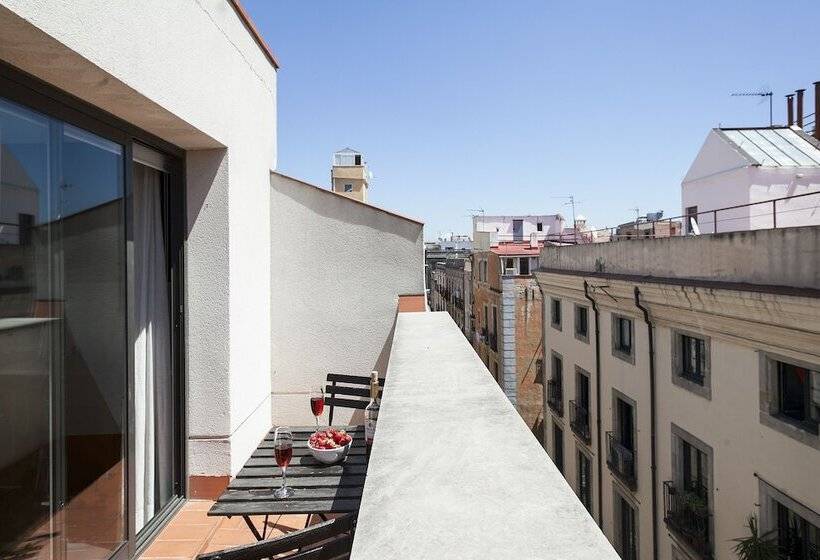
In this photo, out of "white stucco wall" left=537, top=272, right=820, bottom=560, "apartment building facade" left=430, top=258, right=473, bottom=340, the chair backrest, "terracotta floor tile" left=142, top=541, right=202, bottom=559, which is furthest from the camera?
"apartment building facade" left=430, top=258, right=473, bottom=340

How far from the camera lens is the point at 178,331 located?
11.9 feet

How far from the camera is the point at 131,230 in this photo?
2916 millimetres

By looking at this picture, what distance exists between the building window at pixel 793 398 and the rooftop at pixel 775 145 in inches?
447

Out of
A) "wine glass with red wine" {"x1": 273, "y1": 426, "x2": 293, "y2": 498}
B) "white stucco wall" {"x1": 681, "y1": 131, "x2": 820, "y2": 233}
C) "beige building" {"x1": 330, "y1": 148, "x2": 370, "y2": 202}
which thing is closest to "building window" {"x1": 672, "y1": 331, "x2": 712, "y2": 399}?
"white stucco wall" {"x1": 681, "y1": 131, "x2": 820, "y2": 233}

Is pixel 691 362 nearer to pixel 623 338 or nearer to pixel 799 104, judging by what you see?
pixel 623 338

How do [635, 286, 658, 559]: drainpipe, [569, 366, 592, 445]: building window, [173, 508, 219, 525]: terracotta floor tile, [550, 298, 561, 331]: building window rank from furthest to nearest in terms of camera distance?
1. [550, 298, 561, 331]: building window
2. [569, 366, 592, 445]: building window
3. [635, 286, 658, 559]: drainpipe
4. [173, 508, 219, 525]: terracotta floor tile

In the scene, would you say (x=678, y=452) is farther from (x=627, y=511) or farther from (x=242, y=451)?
(x=242, y=451)

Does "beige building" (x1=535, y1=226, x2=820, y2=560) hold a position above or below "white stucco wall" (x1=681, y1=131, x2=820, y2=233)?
below

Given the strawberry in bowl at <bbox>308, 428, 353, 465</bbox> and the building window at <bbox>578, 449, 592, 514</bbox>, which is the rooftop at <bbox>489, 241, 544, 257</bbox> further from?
the strawberry in bowl at <bbox>308, 428, 353, 465</bbox>

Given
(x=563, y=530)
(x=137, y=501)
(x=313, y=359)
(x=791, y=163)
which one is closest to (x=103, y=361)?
(x=137, y=501)

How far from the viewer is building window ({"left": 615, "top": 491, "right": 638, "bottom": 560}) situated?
34.1 ft

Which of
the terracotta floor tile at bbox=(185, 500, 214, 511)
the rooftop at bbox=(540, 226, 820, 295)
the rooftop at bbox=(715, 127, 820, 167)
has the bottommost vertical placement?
the terracotta floor tile at bbox=(185, 500, 214, 511)

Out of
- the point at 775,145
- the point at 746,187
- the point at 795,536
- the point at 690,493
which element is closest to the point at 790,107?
the point at 775,145

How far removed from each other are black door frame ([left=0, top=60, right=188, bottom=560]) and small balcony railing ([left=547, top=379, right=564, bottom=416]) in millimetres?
12693
